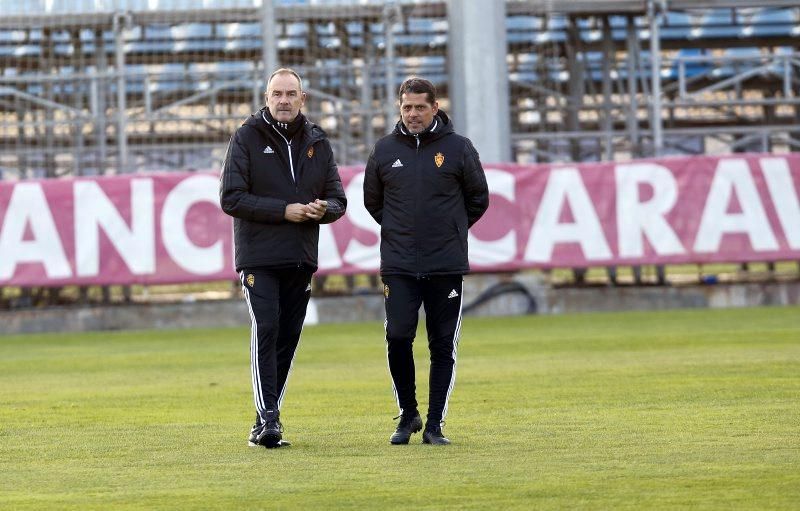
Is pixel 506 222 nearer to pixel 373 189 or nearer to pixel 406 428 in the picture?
pixel 373 189

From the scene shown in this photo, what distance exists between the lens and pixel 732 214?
2242 cm

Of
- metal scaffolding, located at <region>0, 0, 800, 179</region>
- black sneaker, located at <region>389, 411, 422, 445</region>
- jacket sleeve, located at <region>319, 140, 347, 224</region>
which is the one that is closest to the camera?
black sneaker, located at <region>389, 411, 422, 445</region>

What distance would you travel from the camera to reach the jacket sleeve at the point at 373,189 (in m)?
8.96

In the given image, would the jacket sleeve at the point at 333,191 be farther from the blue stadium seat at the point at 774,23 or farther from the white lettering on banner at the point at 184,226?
the blue stadium seat at the point at 774,23

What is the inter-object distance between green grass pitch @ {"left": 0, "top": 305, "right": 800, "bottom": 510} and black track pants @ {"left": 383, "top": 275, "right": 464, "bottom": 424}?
0.32 metres

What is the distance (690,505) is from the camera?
643cm

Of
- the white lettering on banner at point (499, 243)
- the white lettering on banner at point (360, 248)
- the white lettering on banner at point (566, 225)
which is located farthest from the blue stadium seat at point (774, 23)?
the white lettering on banner at point (360, 248)

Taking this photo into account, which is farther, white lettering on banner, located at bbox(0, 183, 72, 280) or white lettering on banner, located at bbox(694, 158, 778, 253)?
white lettering on banner, located at bbox(694, 158, 778, 253)

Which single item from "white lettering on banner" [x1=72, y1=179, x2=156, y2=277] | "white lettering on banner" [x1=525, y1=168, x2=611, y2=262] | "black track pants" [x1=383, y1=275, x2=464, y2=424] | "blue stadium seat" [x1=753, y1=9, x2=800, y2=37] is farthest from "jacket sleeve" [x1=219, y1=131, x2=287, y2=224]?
"blue stadium seat" [x1=753, y1=9, x2=800, y2=37]

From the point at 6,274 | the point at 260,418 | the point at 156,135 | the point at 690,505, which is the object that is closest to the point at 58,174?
the point at 156,135

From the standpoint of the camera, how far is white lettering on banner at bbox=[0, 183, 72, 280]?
21.5 m

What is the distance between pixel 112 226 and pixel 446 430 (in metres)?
13.0

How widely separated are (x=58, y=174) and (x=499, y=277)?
7372mm

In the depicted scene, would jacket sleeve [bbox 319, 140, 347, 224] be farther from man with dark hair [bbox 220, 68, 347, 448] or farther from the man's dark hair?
the man's dark hair
